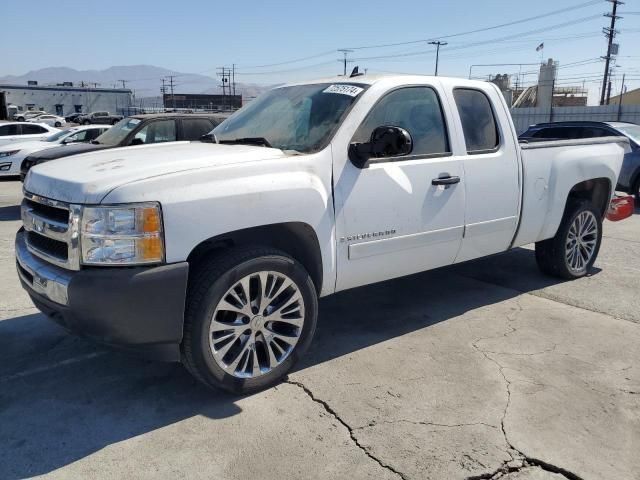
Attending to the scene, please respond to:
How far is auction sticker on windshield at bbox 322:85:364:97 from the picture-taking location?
3.92 metres

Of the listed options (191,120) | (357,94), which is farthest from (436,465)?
(191,120)

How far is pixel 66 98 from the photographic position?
8844 centimetres

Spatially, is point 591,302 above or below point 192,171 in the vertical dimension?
below

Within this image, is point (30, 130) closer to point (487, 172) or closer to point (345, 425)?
point (487, 172)

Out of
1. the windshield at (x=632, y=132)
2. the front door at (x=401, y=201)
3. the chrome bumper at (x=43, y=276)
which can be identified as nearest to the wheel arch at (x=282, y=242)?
the front door at (x=401, y=201)

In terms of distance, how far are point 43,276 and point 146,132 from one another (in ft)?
24.2

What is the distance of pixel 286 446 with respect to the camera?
116 inches

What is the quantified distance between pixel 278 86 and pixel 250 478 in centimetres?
326

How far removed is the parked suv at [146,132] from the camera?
31.8ft

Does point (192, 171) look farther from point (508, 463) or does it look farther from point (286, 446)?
point (508, 463)

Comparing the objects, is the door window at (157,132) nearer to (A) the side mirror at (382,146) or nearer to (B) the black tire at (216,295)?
(A) the side mirror at (382,146)

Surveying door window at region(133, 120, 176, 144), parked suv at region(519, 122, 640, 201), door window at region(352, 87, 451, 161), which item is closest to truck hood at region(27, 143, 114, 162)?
door window at region(133, 120, 176, 144)

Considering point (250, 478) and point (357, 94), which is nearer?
point (250, 478)

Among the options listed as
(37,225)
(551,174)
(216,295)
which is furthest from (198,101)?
(216,295)
